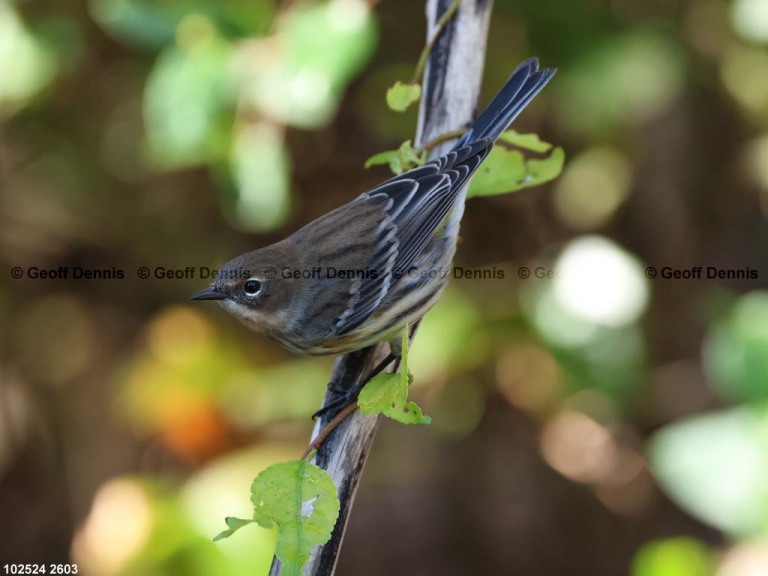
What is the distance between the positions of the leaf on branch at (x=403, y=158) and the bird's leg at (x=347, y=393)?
68 cm

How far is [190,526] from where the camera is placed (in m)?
3.56

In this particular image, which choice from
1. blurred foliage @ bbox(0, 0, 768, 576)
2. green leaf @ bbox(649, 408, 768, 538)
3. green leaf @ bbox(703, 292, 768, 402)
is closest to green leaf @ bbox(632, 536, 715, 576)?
blurred foliage @ bbox(0, 0, 768, 576)

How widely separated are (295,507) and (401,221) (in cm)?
144

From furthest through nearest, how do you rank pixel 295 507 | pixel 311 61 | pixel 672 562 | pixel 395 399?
pixel 311 61
pixel 672 562
pixel 395 399
pixel 295 507

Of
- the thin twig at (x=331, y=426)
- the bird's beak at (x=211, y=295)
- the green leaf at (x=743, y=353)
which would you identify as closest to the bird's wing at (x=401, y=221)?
the bird's beak at (x=211, y=295)

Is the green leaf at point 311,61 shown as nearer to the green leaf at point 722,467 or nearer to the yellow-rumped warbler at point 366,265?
the yellow-rumped warbler at point 366,265

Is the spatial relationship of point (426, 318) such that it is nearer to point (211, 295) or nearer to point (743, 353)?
point (211, 295)

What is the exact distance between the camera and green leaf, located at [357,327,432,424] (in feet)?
6.68

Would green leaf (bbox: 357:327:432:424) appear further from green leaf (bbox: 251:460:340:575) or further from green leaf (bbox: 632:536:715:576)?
green leaf (bbox: 632:536:715:576)

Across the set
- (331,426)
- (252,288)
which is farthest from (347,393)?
(252,288)

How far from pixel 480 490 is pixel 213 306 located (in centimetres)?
177

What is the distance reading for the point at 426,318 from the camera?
12.2ft

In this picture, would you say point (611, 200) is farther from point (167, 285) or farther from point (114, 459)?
point (114, 459)

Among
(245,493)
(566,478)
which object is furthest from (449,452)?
(245,493)
